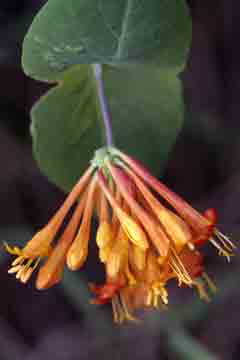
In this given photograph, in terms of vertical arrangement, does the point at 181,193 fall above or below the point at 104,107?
below

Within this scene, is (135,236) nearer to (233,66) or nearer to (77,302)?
(77,302)

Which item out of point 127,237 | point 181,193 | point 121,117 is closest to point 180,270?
point 127,237

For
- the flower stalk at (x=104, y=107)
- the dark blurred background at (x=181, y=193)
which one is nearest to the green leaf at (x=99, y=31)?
the flower stalk at (x=104, y=107)

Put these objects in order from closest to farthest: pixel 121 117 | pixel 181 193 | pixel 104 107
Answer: pixel 104 107
pixel 121 117
pixel 181 193

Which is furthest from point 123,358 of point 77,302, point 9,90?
point 9,90

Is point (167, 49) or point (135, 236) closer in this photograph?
point (135, 236)

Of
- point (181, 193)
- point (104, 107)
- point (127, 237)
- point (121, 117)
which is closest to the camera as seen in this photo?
point (127, 237)

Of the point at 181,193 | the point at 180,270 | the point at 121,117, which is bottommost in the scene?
the point at 181,193

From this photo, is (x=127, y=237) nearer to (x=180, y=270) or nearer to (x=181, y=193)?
(x=180, y=270)
